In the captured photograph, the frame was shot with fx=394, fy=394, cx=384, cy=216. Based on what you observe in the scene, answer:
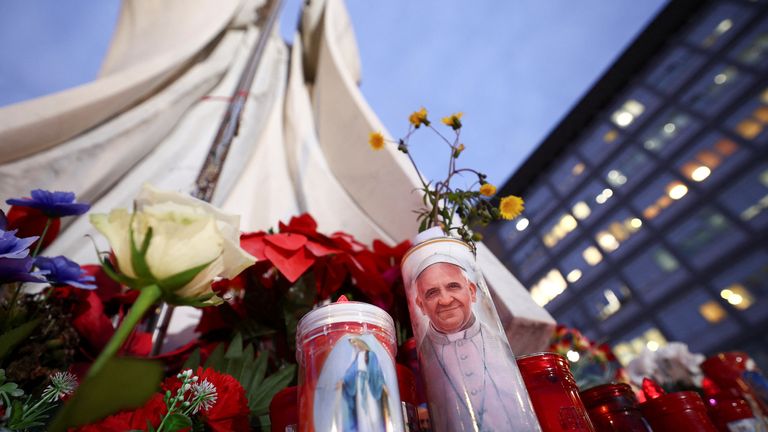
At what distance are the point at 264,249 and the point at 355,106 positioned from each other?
3.63 feet

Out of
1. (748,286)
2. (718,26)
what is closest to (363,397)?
(748,286)

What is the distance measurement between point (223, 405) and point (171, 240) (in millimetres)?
214

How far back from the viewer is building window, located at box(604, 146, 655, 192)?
9.33 metres

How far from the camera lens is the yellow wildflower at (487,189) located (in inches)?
28.2

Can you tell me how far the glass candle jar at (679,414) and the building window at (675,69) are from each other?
11.4 metres

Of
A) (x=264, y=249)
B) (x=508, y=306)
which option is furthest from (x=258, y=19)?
(x=508, y=306)

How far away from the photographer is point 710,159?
798cm

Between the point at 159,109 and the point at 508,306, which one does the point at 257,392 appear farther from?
the point at 159,109

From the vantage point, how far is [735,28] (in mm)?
8453

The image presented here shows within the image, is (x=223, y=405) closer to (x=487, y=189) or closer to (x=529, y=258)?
(x=487, y=189)

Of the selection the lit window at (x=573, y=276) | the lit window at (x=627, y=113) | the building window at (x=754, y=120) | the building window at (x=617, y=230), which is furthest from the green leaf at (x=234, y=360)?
the lit window at (x=627, y=113)

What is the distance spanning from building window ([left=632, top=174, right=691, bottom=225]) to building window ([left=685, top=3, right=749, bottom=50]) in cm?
321

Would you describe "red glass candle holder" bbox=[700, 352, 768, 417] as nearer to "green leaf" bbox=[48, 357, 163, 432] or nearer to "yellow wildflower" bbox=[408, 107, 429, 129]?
"yellow wildflower" bbox=[408, 107, 429, 129]

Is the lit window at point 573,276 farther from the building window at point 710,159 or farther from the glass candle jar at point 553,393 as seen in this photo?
the glass candle jar at point 553,393
